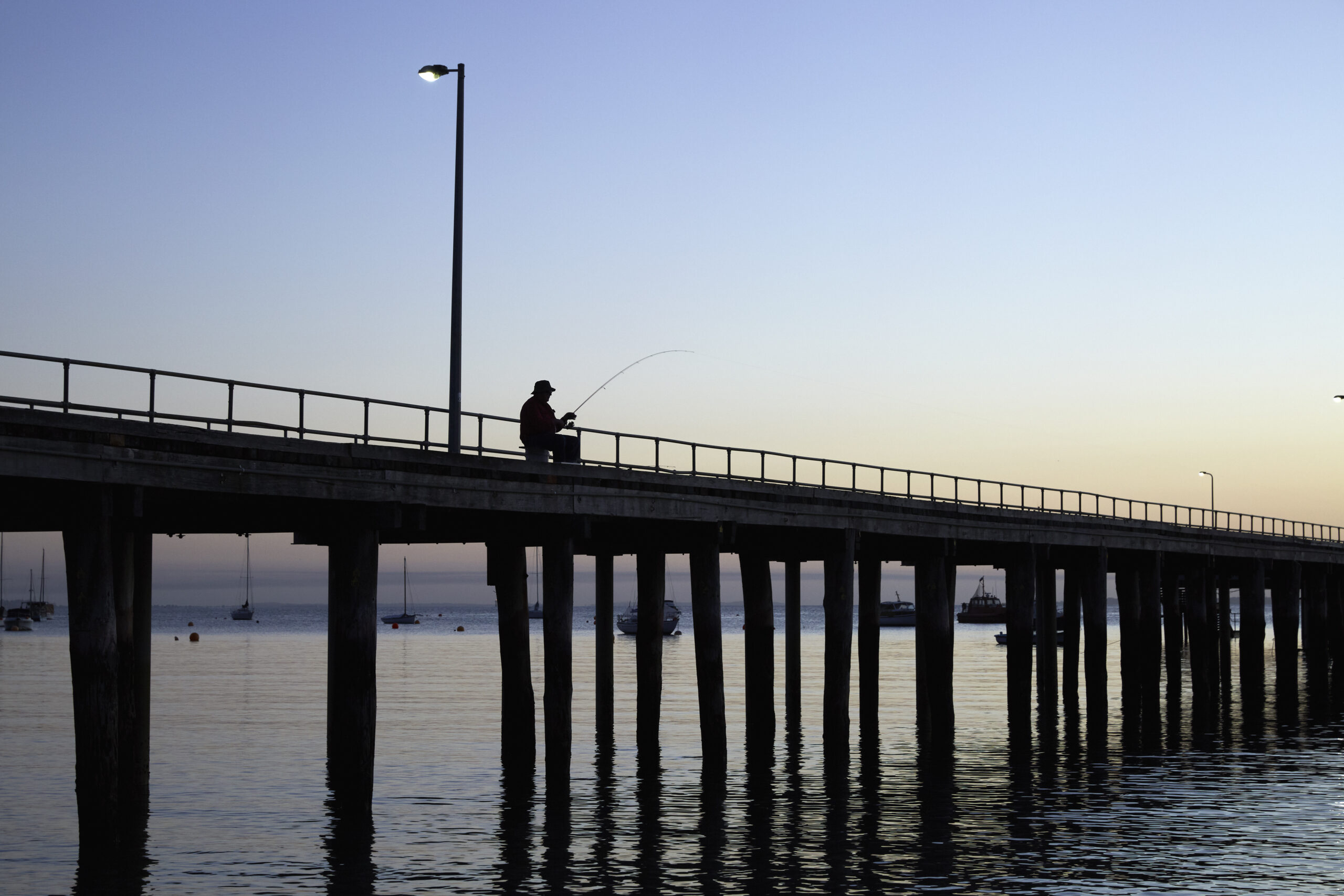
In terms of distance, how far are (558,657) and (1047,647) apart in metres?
30.2

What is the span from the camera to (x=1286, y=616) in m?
72.4

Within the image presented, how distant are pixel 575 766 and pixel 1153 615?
28.8 meters

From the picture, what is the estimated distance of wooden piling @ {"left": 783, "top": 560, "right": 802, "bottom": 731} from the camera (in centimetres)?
4831

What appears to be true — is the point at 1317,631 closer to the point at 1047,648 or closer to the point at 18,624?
the point at 1047,648

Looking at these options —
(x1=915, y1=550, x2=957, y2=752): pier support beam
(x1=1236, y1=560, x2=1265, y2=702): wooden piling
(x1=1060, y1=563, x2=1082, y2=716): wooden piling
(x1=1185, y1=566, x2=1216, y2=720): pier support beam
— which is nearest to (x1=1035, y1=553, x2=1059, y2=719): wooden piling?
(x1=1060, y1=563, x2=1082, y2=716): wooden piling

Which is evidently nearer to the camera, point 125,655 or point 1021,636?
point 125,655

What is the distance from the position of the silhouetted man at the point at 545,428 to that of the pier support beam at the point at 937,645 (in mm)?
15125

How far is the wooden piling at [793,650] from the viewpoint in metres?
48.3

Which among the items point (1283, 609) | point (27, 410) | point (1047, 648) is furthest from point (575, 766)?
point (1283, 609)

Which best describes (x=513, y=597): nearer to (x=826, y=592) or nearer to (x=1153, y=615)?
(x=826, y=592)

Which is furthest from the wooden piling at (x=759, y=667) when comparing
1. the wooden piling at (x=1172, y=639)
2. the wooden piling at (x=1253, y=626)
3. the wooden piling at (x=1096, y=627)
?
the wooden piling at (x=1253, y=626)

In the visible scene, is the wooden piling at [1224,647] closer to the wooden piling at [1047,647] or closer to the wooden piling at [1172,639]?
the wooden piling at [1172,639]

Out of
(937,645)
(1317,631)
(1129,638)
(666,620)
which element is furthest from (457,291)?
(666,620)

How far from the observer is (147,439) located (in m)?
22.9
